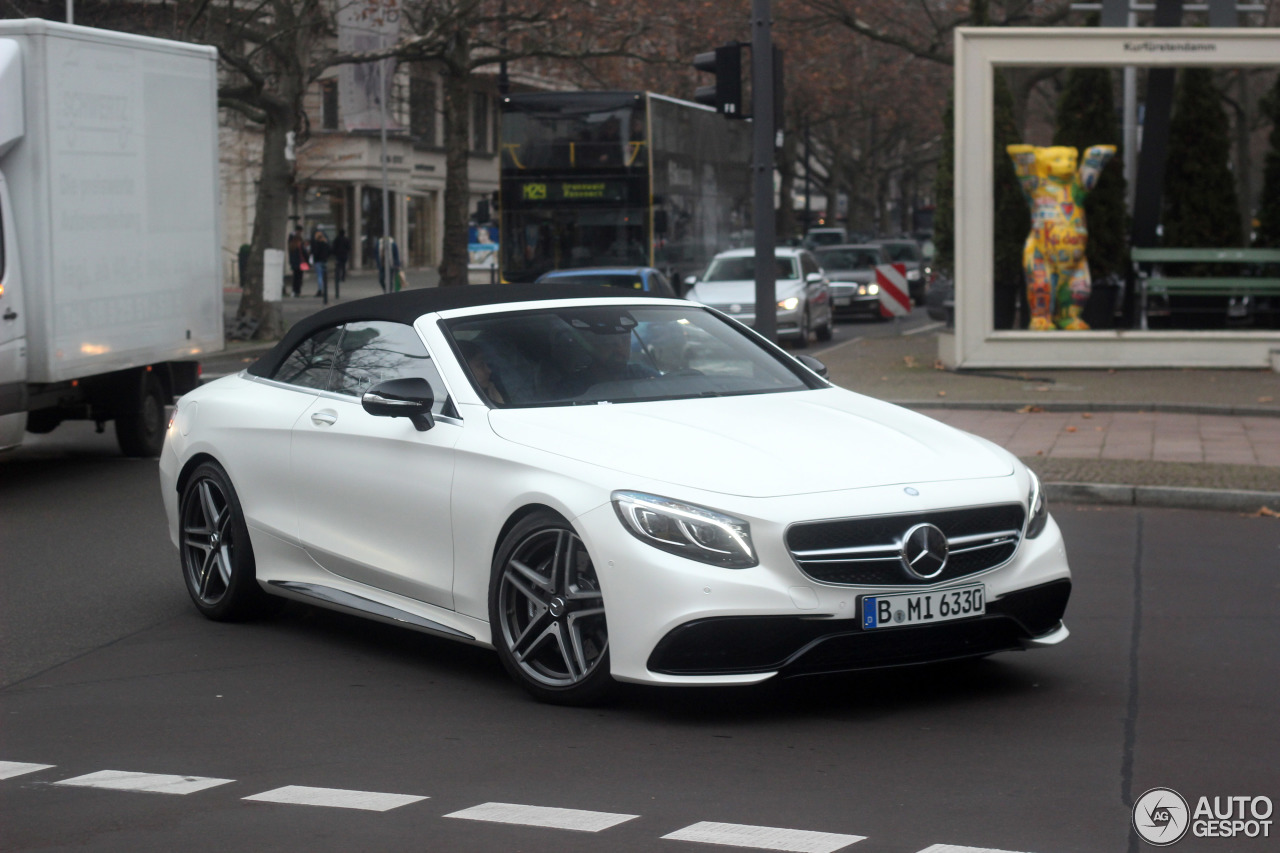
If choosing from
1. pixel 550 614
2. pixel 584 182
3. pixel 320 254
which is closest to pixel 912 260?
pixel 320 254

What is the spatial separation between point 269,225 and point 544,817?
83.4 ft

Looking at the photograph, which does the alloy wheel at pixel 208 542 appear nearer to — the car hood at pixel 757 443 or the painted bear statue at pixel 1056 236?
the car hood at pixel 757 443

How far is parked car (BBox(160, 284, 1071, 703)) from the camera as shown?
561cm

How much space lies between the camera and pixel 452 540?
21.0 feet

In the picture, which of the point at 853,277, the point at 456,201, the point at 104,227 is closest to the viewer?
the point at 104,227

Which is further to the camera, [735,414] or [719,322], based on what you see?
[719,322]

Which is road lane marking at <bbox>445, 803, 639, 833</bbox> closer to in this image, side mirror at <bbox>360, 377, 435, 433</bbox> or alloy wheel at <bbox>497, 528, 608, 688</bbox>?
alloy wheel at <bbox>497, 528, 608, 688</bbox>

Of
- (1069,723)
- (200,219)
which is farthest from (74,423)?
(1069,723)

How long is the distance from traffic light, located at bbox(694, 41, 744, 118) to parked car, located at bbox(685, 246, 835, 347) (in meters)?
11.3

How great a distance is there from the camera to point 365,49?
30.5m

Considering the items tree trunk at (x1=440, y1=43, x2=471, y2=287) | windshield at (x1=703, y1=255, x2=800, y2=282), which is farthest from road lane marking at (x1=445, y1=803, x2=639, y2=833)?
tree trunk at (x1=440, y1=43, x2=471, y2=287)

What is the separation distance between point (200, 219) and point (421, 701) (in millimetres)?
9077

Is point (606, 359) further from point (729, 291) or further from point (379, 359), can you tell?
point (729, 291)

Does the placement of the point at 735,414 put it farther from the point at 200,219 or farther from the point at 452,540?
the point at 200,219
